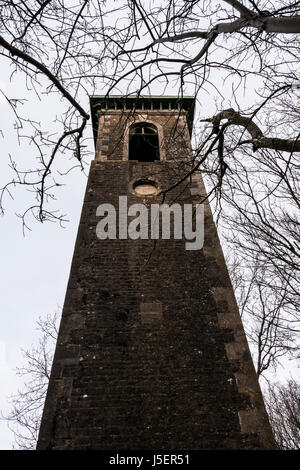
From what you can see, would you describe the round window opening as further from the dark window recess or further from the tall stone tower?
the dark window recess

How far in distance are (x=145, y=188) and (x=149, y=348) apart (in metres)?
4.28

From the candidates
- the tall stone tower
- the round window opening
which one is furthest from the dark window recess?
the tall stone tower

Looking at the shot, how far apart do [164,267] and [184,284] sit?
0.54m

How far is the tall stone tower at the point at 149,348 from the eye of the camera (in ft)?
15.4

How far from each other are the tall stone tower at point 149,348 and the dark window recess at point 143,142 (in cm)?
465

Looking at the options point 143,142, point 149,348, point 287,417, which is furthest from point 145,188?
point 287,417

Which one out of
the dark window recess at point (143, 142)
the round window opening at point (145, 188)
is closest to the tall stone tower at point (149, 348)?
the round window opening at point (145, 188)

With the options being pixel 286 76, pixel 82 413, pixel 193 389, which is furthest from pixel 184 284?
pixel 286 76

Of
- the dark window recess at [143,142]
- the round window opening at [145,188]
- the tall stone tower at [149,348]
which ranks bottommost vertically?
the tall stone tower at [149,348]

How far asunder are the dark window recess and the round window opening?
10.4ft

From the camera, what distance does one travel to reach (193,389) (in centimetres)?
512

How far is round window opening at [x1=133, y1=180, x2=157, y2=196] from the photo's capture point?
337 inches

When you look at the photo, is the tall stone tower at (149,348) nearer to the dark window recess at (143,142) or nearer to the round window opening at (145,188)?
the round window opening at (145,188)
